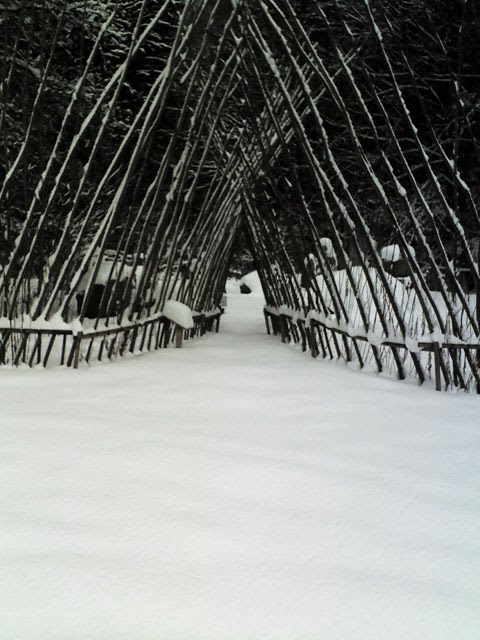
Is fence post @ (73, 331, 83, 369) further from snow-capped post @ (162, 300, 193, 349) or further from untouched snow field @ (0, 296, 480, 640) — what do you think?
snow-capped post @ (162, 300, 193, 349)

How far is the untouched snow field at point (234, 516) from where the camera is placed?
1085 millimetres

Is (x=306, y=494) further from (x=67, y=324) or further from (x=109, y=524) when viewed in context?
(x=67, y=324)

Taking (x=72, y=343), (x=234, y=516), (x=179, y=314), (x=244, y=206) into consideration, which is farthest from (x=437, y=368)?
(x=244, y=206)

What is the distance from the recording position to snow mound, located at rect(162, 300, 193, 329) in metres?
→ 4.30

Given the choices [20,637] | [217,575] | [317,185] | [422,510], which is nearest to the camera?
[20,637]

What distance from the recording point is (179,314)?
4.32 metres

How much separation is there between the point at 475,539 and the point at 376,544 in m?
0.25

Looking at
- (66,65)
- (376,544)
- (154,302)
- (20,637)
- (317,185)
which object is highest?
(66,65)

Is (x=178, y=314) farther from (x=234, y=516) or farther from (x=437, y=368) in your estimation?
(x=234, y=516)

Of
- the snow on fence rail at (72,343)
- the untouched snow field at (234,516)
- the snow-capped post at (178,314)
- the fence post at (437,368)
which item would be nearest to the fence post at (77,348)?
the snow on fence rail at (72,343)

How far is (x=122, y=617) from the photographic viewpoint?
3.47 feet

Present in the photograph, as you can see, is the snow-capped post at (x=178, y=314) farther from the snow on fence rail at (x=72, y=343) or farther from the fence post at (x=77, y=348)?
the fence post at (x=77, y=348)

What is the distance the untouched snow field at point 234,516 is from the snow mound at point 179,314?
1.70 meters

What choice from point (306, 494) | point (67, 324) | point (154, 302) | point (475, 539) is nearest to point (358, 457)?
point (306, 494)
